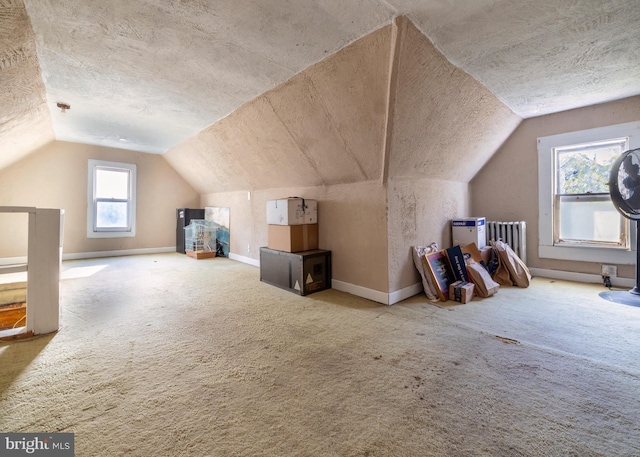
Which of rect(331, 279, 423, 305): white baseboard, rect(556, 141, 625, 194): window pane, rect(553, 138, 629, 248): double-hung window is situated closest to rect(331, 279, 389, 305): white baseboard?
rect(331, 279, 423, 305): white baseboard

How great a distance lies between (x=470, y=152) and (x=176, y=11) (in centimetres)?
360

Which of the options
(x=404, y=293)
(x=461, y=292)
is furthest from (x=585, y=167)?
(x=404, y=293)

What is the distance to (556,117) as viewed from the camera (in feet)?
12.2

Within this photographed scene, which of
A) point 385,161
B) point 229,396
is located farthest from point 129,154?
point 229,396

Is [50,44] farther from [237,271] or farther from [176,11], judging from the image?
Result: [237,271]

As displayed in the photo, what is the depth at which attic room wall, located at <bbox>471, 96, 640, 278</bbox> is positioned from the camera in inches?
132

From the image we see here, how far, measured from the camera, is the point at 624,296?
9.85 ft

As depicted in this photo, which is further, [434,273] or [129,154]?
[129,154]

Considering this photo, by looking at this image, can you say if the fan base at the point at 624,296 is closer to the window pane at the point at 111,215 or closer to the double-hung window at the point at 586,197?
the double-hung window at the point at 586,197

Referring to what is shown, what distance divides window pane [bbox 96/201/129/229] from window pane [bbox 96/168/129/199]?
184 mm

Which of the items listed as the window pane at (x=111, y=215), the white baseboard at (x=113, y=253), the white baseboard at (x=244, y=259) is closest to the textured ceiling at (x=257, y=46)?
the window pane at (x=111, y=215)

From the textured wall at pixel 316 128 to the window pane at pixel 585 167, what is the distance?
118 inches

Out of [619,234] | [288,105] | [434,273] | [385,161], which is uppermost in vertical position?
[288,105]

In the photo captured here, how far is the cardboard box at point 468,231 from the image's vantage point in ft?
11.9
